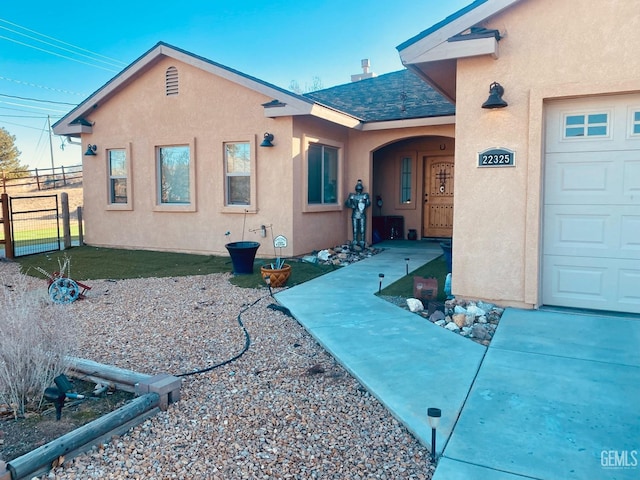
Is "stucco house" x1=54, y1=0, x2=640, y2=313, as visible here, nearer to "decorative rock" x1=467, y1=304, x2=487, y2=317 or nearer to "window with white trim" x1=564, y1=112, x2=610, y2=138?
"window with white trim" x1=564, y1=112, x2=610, y2=138

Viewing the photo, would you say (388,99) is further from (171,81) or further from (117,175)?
(117,175)

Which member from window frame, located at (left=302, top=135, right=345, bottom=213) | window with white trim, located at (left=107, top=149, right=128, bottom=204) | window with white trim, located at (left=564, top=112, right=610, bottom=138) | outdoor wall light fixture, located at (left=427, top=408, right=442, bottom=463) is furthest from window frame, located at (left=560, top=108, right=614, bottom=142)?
window with white trim, located at (left=107, top=149, right=128, bottom=204)

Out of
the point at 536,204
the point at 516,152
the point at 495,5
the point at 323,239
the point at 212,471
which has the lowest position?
the point at 212,471

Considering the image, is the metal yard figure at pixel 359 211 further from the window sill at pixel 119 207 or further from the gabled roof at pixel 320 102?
the window sill at pixel 119 207

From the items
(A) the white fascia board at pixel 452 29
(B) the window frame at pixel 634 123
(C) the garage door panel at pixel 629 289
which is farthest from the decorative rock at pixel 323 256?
(B) the window frame at pixel 634 123

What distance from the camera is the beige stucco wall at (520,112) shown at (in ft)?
17.3

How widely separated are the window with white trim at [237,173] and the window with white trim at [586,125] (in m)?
6.48

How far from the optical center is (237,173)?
416 inches

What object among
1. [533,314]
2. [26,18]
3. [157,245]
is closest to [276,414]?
→ [533,314]

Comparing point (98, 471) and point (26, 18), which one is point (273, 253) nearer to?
point (98, 471)

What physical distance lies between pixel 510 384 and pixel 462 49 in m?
3.93

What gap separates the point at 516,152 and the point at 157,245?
8.71m

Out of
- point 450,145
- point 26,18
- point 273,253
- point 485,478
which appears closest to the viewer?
point 485,478

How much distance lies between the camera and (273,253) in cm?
1042
